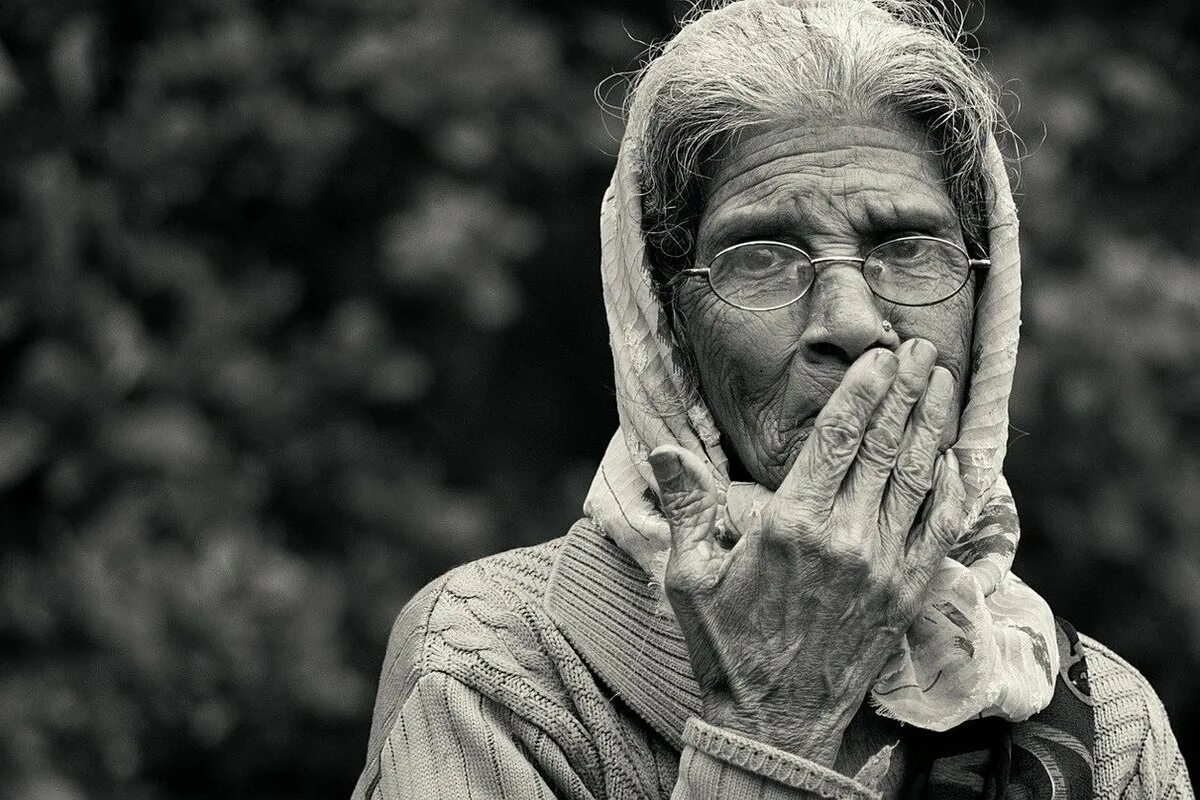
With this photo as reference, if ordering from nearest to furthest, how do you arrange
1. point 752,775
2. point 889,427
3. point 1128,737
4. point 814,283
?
point 752,775 → point 889,427 → point 814,283 → point 1128,737

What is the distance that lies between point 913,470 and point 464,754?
0.67 meters

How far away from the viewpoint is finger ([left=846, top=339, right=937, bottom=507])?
85.3 inches

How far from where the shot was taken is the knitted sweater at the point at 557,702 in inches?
88.0

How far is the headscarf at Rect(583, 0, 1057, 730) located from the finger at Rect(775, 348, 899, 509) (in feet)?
0.55

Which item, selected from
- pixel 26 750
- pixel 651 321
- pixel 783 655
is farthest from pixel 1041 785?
pixel 26 750

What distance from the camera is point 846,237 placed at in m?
2.32

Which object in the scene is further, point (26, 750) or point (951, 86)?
point (26, 750)

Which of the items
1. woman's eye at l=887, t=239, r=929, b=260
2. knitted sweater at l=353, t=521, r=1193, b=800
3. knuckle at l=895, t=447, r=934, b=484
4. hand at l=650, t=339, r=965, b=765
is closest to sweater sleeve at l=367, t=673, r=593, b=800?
knitted sweater at l=353, t=521, r=1193, b=800

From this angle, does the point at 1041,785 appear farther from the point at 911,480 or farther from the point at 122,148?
the point at 122,148

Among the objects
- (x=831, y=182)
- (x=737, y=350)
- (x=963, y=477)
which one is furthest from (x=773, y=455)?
(x=831, y=182)

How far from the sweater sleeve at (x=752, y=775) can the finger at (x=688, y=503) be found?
0.22 meters

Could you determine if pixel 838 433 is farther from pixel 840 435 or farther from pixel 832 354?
pixel 832 354

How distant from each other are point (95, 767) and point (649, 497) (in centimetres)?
294

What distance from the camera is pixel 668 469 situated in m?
2.18
